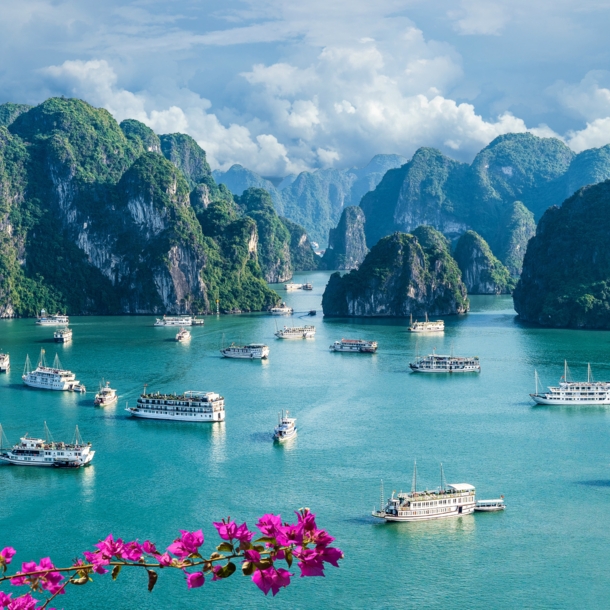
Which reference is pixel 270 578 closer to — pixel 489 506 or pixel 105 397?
pixel 489 506

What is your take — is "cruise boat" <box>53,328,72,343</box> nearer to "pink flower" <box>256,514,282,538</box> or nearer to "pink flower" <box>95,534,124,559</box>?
"pink flower" <box>95,534,124,559</box>

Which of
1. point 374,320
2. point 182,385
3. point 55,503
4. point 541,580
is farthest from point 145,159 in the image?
point 541,580

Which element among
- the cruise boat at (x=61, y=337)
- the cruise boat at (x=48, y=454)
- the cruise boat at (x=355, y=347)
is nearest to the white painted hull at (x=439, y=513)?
the cruise boat at (x=48, y=454)

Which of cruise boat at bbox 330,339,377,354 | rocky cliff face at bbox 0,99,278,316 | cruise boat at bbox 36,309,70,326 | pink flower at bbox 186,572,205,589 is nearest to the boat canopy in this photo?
pink flower at bbox 186,572,205,589

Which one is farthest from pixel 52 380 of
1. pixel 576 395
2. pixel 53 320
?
pixel 53 320

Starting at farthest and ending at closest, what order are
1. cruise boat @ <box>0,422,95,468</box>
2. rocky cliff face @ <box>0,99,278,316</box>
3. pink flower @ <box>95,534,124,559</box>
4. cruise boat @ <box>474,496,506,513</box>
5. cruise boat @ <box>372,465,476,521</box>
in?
rocky cliff face @ <box>0,99,278,316</box>
cruise boat @ <box>0,422,95,468</box>
cruise boat @ <box>474,496,506,513</box>
cruise boat @ <box>372,465,476,521</box>
pink flower @ <box>95,534,124,559</box>

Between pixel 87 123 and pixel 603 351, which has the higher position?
pixel 87 123

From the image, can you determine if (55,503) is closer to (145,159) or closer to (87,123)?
(145,159)
